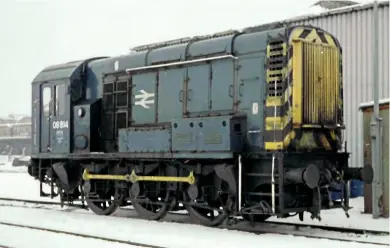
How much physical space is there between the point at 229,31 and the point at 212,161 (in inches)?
416

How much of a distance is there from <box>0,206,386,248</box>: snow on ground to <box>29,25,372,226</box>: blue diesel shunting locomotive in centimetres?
47

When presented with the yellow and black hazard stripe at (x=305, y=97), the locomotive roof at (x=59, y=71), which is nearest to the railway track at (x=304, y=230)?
the yellow and black hazard stripe at (x=305, y=97)

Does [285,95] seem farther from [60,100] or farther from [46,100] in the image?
[46,100]

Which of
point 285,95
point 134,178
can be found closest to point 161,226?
point 134,178

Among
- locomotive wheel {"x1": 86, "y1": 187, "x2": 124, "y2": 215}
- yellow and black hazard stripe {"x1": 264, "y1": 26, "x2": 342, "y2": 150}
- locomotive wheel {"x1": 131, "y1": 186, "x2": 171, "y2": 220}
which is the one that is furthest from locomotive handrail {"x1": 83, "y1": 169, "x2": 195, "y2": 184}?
yellow and black hazard stripe {"x1": 264, "y1": 26, "x2": 342, "y2": 150}

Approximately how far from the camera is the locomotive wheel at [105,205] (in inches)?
493

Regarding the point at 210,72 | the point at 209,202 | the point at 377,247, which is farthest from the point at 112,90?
the point at 377,247

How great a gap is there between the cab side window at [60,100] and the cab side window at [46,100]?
1.29ft

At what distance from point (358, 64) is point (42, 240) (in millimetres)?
11568

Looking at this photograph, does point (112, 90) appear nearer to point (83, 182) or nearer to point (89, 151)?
point (89, 151)

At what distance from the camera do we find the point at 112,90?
1330cm

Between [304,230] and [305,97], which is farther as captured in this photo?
[304,230]

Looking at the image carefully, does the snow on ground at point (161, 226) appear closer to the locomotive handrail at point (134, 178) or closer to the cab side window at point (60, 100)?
the locomotive handrail at point (134, 178)

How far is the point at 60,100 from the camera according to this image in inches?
558
